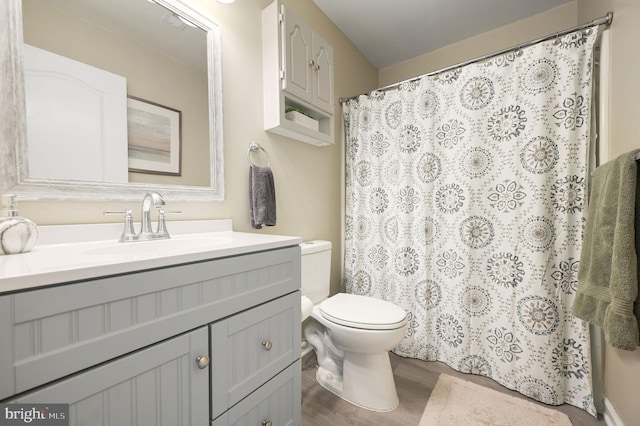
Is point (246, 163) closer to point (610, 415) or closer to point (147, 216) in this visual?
point (147, 216)

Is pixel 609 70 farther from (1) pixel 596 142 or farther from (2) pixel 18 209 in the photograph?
(2) pixel 18 209

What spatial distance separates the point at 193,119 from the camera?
3.91ft

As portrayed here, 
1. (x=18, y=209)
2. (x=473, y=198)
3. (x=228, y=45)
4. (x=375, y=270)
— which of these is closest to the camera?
(x=18, y=209)

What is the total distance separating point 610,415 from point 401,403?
36.6 inches

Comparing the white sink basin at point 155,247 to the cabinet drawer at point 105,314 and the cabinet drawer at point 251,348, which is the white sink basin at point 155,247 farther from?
the cabinet drawer at point 251,348

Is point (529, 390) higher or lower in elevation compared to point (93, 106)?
lower

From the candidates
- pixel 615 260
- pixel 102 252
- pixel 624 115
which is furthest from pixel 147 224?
pixel 624 115

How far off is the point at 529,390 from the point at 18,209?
7.58 ft

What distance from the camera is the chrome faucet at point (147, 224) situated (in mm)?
945

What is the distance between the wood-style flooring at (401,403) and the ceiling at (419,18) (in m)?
2.44

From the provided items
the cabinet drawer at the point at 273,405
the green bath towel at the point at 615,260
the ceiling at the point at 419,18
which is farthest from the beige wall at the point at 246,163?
the green bath towel at the point at 615,260

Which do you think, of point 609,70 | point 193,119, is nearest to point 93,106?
point 193,119

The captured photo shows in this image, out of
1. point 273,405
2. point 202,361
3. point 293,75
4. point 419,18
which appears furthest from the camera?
point 419,18

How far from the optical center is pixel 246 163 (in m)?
1.40
